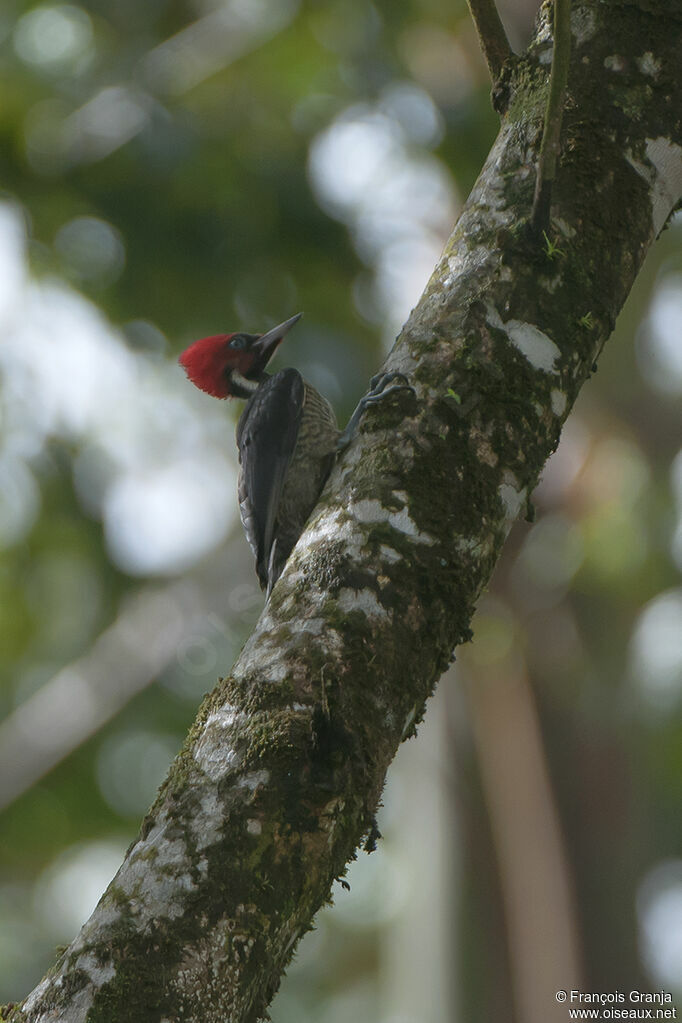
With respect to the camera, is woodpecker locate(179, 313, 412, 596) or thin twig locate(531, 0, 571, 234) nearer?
thin twig locate(531, 0, 571, 234)

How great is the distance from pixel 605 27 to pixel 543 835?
20.9 ft

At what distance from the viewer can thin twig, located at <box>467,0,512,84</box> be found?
2.93 metres

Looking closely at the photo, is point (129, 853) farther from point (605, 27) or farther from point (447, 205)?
point (447, 205)

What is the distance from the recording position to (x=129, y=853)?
188cm

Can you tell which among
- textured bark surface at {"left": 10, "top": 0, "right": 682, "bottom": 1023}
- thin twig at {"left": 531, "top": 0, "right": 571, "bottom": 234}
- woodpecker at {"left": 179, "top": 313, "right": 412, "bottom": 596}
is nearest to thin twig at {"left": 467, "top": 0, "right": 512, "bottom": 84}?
textured bark surface at {"left": 10, "top": 0, "right": 682, "bottom": 1023}

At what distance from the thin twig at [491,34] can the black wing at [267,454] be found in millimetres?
1730

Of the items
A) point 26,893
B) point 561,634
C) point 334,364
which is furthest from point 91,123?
point 26,893

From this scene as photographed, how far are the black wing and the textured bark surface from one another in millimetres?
1621

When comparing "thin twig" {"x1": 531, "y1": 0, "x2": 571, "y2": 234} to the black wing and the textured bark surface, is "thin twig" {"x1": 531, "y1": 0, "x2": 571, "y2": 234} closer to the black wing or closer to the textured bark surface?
the textured bark surface

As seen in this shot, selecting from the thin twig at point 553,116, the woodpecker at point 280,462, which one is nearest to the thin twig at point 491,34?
the thin twig at point 553,116

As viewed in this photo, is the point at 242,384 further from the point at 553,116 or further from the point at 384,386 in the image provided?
the point at 553,116

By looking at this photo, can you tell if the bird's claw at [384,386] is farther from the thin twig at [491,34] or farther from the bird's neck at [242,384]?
the bird's neck at [242,384]

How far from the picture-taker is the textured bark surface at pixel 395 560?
5.58 ft

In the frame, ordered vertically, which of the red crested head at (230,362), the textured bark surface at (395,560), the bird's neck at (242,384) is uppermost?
the red crested head at (230,362)
